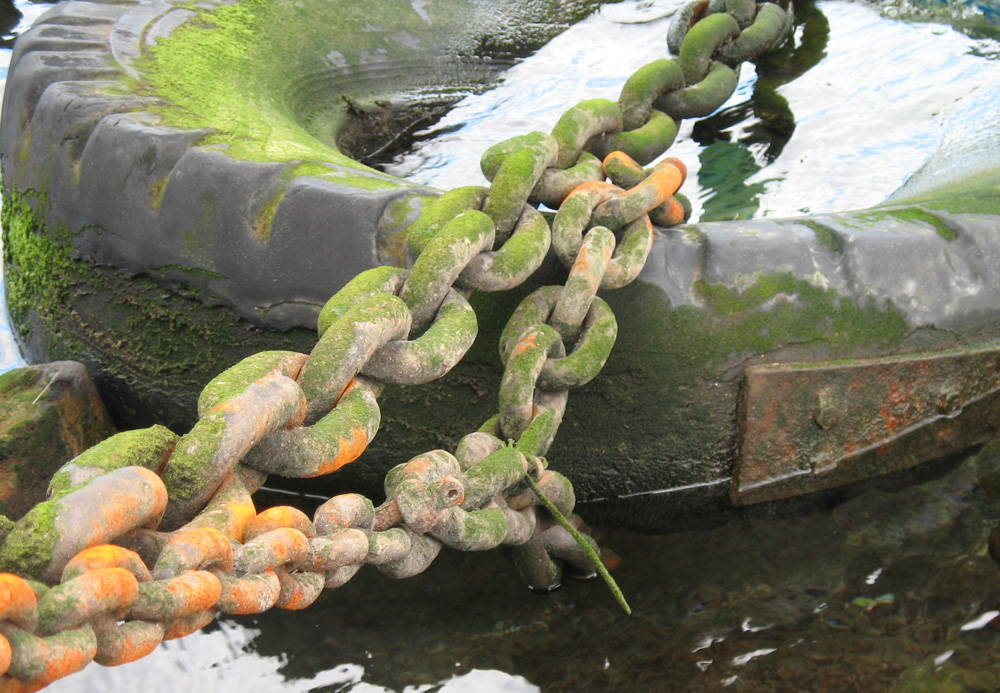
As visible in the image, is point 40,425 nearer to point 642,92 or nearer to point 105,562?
point 105,562

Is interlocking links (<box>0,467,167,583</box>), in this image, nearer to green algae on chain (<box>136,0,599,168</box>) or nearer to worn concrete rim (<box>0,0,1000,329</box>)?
worn concrete rim (<box>0,0,1000,329</box>)

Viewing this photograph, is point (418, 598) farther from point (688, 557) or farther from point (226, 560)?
point (226, 560)

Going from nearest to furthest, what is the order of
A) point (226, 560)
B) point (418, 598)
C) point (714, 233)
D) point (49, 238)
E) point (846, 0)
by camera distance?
point (226, 560), point (418, 598), point (714, 233), point (49, 238), point (846, 0)

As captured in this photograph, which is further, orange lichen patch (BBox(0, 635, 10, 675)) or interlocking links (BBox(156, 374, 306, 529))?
interlocking links (BBox(156, 374, 306, 529))

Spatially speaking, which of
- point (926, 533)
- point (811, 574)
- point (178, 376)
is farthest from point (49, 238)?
point (926, 533)

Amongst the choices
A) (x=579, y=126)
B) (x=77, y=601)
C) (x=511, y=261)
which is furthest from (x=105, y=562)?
(x=579, y=126)

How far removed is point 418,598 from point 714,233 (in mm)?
672

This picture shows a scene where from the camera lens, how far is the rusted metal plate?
1312 mm

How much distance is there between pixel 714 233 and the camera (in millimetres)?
1304

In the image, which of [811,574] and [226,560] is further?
[811,574]

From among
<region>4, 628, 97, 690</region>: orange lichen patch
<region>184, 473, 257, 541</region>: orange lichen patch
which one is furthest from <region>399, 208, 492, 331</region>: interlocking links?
<region>4, 628, 97, 690</region>: orange lichen patch

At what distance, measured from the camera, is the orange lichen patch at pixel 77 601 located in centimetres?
56

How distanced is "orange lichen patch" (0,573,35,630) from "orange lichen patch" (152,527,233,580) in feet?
0.34

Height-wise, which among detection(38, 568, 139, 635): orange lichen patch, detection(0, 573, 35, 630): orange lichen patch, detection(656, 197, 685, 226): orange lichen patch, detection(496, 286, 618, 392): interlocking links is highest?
detection(0, 573, 35, 630): orange lichen patch
